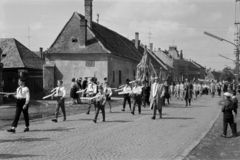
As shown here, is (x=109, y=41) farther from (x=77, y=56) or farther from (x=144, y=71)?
(x=144, y=71)

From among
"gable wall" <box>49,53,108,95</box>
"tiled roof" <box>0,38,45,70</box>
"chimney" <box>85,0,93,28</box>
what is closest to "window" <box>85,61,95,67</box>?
"gable wall" <box>49,53,108,95</box>

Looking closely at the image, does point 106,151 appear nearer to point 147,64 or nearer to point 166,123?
point 166,123

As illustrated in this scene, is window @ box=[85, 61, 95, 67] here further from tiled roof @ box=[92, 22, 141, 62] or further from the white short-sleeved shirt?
the white short-sleeved shirt

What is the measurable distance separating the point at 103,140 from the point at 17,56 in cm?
2601

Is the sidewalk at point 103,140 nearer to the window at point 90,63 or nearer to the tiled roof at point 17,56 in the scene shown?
the tiled roof at point 17,56

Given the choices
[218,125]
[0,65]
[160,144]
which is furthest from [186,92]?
[160,144]

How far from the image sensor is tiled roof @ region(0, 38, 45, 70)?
107ft

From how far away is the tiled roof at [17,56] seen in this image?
32656 mm

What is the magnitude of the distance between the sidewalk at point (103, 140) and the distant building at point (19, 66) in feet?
42.0

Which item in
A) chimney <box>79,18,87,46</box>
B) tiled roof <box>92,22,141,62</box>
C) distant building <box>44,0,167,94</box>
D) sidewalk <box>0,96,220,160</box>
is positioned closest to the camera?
sidewalk <box>0,96,220,160</box>

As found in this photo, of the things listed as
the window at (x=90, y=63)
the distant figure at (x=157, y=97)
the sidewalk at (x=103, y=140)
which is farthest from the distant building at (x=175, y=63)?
the sidewalk at (x=103, y=140)

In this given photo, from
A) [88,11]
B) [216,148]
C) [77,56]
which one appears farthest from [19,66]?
[216,148]

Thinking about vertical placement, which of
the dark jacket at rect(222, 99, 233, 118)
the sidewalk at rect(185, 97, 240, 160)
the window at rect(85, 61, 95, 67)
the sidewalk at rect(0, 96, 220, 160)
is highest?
the window at rect(85, 61, 95, 67)

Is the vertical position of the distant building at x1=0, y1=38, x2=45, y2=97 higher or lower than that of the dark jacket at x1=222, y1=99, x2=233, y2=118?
higher
